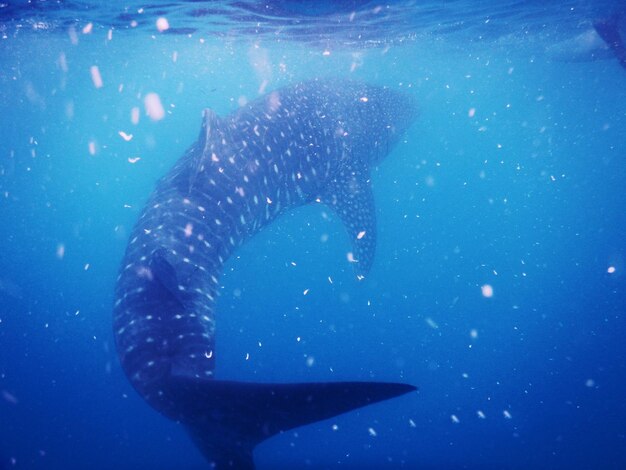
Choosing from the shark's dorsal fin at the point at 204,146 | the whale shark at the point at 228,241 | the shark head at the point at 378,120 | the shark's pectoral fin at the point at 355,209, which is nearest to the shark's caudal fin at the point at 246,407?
the whale shark at the point at 228,241

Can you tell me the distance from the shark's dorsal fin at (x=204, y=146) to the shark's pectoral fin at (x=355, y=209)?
11.0 feet

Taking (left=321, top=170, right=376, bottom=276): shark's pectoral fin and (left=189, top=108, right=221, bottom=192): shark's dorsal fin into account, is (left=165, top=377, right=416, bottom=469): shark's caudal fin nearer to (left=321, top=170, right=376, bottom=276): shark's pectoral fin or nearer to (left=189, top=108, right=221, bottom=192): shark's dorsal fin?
(left=189, top=108, right=221, bottom=192): shark's dorsal fin

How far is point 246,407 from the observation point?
9.39 ft

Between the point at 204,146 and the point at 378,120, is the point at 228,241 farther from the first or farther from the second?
the point at 378,120

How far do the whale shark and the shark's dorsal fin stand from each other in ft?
0.05

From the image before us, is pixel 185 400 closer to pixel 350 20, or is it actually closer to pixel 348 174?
pixel 348 174

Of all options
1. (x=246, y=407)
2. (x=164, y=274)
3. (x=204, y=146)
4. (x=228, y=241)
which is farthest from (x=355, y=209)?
(x=246, y=407)

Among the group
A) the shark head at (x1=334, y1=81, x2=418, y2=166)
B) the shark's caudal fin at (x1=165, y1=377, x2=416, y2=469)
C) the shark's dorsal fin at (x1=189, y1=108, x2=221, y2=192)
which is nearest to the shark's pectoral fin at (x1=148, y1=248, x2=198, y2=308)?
the shark's caudal fin at (x1=165, y1=377, x2=416, y2=469)

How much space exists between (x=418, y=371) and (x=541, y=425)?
12.3 ft

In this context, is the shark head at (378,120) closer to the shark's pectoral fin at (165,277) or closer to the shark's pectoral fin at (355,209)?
the shark's pectoral fin at (355,209)

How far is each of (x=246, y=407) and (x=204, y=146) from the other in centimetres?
→ 323

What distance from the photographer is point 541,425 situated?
39.0ft

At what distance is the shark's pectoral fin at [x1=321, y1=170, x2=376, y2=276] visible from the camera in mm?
8125

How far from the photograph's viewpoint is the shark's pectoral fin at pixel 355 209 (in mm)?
8125
